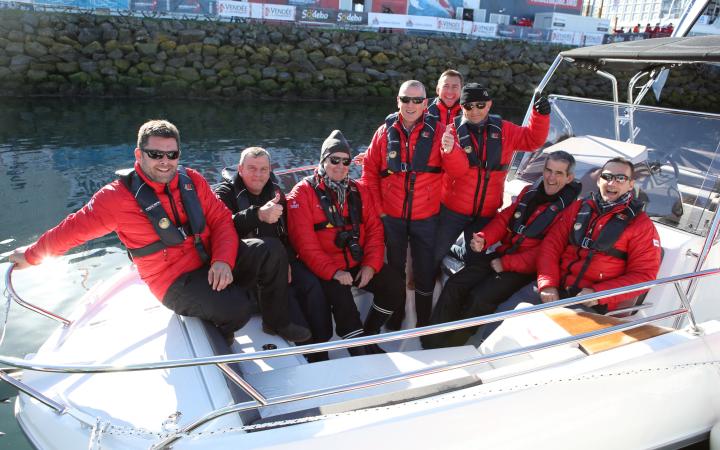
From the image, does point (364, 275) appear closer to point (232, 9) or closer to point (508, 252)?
point (508, 252)

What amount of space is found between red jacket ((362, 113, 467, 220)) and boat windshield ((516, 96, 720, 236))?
Answer: 0.97m

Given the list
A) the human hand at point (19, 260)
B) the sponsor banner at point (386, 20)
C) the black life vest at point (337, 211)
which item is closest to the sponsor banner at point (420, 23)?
the sponsor banner at point (386, 20)

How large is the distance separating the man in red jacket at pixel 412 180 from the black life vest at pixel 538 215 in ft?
1.47

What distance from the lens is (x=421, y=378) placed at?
2232 millimetres

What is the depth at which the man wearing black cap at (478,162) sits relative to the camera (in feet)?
10.5

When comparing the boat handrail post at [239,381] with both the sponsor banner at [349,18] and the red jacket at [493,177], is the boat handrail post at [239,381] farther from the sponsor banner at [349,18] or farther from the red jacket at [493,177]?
the sponsor banner at [349,18]

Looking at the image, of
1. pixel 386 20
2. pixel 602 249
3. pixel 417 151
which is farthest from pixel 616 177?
pixel 386 20

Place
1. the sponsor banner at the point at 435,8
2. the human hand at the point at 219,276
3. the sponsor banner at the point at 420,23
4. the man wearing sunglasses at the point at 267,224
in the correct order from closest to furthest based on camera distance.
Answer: the human hand at the point at 219,276 → the man wearing sunglasses at the point at 267,224 → the sponsor banner at the point at 420,23 → the sponsor banner at the point at 435,8

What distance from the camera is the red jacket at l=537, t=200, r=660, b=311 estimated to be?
263cm

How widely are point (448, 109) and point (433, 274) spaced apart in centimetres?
139

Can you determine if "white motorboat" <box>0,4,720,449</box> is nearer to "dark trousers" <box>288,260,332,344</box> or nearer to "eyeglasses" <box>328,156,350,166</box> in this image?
"dark trousers" <box>288,260,332,344</box>

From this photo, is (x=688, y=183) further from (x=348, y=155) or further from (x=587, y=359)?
(x=348, y=155)

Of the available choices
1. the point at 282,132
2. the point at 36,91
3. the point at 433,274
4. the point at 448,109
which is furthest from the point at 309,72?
the point at 433,274

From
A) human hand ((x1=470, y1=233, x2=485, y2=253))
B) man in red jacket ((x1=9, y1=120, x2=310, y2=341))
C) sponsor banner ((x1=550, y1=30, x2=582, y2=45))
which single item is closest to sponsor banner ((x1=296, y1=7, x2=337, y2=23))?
sponsor banner ((x1=550, y1=30, x2=582, y2=45))
